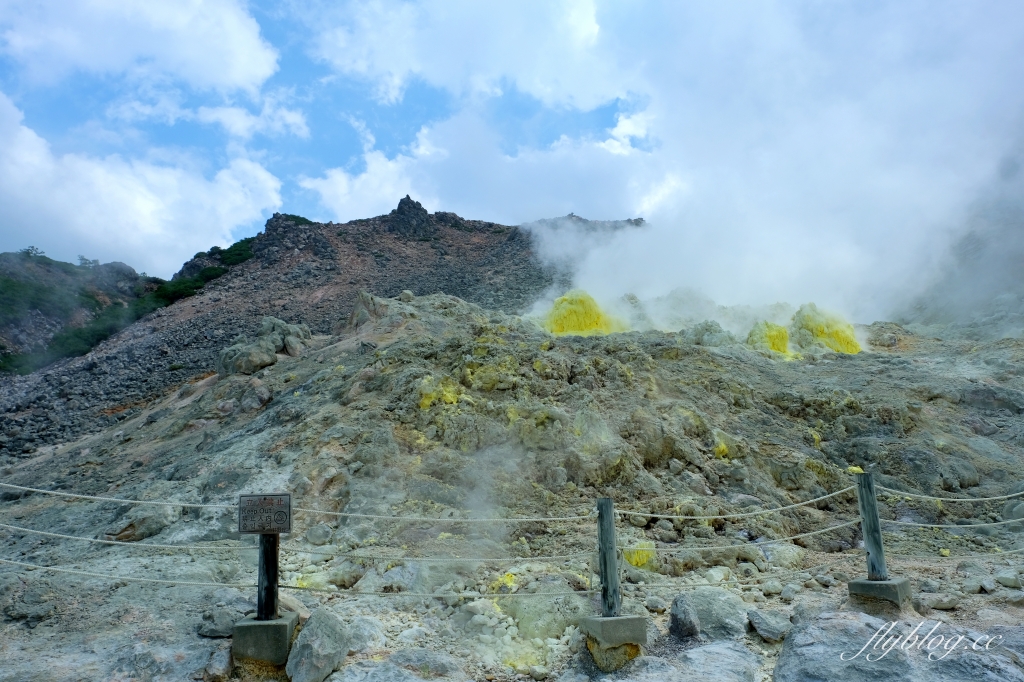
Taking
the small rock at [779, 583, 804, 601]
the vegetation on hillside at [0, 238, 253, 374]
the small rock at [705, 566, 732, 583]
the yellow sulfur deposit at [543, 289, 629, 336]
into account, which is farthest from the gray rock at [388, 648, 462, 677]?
the vegetation on hillside at [0, 238, 253, 374]

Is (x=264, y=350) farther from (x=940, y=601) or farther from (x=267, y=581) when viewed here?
(x=940, y=601)

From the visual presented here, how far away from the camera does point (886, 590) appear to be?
465 cm

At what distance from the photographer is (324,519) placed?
6.97 meters

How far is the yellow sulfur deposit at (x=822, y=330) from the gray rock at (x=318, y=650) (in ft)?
42.2

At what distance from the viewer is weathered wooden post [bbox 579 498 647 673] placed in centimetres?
454

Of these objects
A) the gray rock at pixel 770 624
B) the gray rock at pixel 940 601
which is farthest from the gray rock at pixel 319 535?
the gray rock at pixel 940 601

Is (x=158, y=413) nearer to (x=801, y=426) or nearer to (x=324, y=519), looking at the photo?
(x=324, y=519)

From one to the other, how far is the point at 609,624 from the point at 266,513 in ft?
8.03

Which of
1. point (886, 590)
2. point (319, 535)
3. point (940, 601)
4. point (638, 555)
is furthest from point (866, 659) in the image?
point (319, 535)

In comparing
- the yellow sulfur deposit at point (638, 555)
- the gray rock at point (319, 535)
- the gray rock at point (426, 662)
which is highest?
the gray rock at point (319, 535)

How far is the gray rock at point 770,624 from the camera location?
474cm

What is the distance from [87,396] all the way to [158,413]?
23.0 ft

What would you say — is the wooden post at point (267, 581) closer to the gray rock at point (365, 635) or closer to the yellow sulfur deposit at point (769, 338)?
the gray rock at point (365, 635)

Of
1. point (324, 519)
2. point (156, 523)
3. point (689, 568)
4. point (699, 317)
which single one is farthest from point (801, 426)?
point (699, 317)
